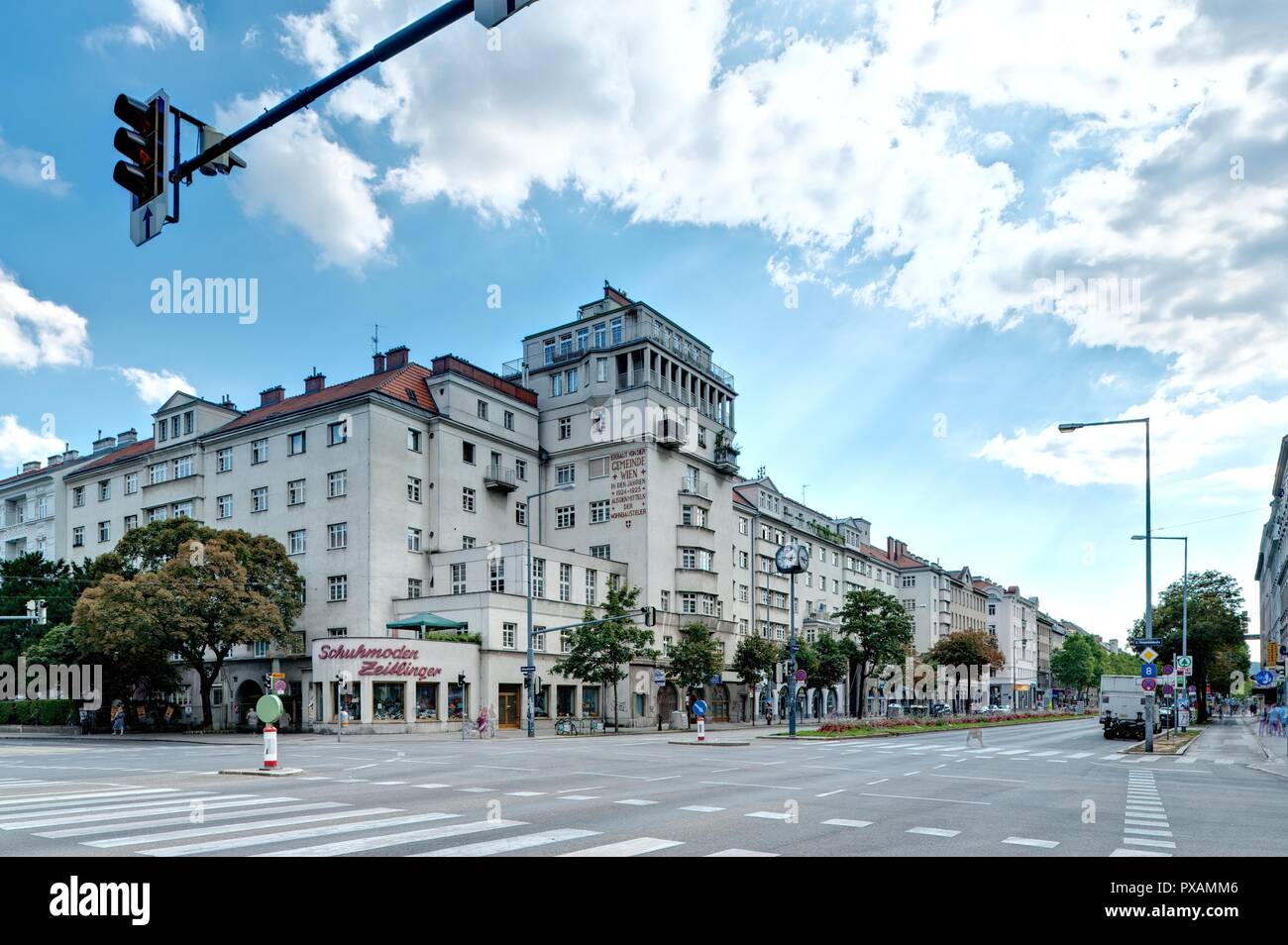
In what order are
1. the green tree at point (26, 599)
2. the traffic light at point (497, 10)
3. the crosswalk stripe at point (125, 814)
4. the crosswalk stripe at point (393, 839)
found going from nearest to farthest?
the traffic light at point (497, 10) < the crosswalk stripe at point (393, 839) < the crosswalk stripe at point (125, 814) < the green tree at point (26, 599)

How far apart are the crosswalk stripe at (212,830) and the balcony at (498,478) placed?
4994cm

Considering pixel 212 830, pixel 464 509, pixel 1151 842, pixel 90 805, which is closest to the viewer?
pixel 212 830

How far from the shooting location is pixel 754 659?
6675 cm

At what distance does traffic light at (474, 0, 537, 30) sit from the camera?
6699 mm

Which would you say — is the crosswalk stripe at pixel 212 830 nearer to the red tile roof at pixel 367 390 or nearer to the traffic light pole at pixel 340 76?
the traffic light pole at pixel 340 76

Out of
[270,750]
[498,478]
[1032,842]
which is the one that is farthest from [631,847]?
[498,478]

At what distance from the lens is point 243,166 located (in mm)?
9547

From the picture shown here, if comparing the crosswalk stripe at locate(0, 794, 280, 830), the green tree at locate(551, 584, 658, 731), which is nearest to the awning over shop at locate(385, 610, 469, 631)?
the green tree at locate(551, 584, 658, 731)

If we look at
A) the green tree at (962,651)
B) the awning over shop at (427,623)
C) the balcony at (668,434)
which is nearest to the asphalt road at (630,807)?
the awning over shop at (427,623)

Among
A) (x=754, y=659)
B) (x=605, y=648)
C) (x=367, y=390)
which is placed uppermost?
(x=367, y=390)

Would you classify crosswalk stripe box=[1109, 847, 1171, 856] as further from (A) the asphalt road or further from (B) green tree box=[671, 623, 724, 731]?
(B) green tree box=[671, 623, 724, 731]

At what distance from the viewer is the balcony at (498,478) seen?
206ft

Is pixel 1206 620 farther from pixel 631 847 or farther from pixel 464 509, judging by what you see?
pixel 631 847

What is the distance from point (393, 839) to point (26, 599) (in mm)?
60035
